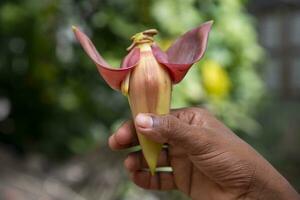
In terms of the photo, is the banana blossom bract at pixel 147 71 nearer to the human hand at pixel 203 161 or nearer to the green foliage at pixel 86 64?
the human hand at pixel 203 161

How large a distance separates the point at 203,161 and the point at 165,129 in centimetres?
18

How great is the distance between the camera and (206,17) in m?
2.25

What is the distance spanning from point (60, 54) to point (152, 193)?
94 cm

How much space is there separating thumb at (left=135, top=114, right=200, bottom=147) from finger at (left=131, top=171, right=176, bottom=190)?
1.03 ft

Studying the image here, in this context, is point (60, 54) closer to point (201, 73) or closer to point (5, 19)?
point (5, 19)

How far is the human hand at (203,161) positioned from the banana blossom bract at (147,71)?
1.0 inches

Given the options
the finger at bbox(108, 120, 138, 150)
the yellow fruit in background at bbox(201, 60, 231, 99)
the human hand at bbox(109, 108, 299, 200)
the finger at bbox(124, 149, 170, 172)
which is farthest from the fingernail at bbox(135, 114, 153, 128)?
the yellow fruit in background at bbox(201, 60, 231, 99)

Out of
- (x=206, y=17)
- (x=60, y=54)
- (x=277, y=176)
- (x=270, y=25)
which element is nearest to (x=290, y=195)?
(x=277, y=176)

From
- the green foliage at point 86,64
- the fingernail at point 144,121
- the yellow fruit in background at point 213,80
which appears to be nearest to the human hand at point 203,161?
the fingernail at point 144,121

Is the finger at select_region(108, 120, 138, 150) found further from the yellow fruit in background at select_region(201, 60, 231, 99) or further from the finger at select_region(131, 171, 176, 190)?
the yellow fruit in background at select_region(201, 60, 231, 99)

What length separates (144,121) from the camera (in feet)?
2.88

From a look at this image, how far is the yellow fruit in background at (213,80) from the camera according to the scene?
2160 mm

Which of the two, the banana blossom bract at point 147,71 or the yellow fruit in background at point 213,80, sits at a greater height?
the banana blossom bract at point 147,71

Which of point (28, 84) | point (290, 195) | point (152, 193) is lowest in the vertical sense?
point (152, 193)
